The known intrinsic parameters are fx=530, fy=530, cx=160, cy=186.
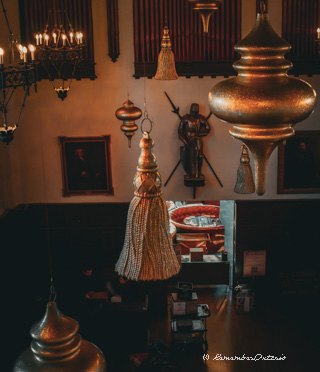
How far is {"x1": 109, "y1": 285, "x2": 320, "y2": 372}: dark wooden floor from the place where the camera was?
9125 millimetres

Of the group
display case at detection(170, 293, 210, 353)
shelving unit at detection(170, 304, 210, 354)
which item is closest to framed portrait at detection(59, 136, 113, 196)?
display case at detection(170, 293, 210, 353)

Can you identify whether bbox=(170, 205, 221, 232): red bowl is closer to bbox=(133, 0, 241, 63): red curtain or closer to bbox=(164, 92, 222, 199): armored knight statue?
bbox=(164, 92, 222, 199): armored knight statue

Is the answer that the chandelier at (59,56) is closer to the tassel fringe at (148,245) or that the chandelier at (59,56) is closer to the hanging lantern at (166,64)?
the hanging lantern at (166,64)

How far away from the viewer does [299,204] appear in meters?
10.5

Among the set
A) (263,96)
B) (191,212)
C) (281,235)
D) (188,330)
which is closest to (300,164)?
(281,235)

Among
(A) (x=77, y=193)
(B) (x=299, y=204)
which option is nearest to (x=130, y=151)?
(A) (x=77, y=193)

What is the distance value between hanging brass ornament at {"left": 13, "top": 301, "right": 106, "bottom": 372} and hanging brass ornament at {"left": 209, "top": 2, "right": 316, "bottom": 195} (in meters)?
1.23

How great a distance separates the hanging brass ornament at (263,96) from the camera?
1501 mm

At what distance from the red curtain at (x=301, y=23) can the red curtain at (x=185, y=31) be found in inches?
33.9

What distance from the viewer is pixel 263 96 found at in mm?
1498

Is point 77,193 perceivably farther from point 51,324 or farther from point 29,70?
point 51,324

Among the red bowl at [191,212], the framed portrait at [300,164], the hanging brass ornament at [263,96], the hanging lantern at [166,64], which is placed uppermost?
the hanging lantern at [166,64]

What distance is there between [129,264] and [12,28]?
24.1 feet

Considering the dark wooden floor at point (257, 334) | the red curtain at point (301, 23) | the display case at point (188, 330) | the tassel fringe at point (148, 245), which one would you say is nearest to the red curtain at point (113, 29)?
the red curtain at point (301, 23)
